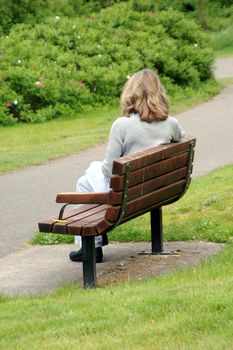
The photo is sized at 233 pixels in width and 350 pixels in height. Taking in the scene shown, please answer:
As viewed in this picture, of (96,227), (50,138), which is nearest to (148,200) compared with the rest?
(96,227)

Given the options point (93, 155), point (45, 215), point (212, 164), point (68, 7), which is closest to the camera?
point (45, 215)

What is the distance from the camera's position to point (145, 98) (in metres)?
7.25

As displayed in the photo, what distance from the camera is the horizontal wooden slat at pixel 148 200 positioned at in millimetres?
6641

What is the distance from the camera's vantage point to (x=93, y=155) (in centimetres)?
1356

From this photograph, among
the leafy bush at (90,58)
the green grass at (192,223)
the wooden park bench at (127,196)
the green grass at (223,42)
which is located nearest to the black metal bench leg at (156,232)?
the wooden park bench at (127,196)

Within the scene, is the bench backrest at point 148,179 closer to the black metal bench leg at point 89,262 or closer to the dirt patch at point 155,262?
the black metal bench leg at point 89,262

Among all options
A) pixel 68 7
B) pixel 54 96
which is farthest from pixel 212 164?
pixel 68 7

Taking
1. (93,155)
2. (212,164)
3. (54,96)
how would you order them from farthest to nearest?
(54,96)
(93,155)
(212,164)

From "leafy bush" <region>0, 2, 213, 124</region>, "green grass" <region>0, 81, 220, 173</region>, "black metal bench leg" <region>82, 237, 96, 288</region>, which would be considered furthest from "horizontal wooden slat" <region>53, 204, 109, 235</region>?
"leafy bush" <region>0, 2, 213, 124</region>

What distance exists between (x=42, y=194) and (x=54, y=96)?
6.83 m

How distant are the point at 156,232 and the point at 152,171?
826mm

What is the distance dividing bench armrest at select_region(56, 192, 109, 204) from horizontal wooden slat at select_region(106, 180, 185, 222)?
21 cm

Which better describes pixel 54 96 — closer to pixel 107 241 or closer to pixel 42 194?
pixel 42 194

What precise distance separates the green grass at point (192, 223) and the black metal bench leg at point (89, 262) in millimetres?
1560
